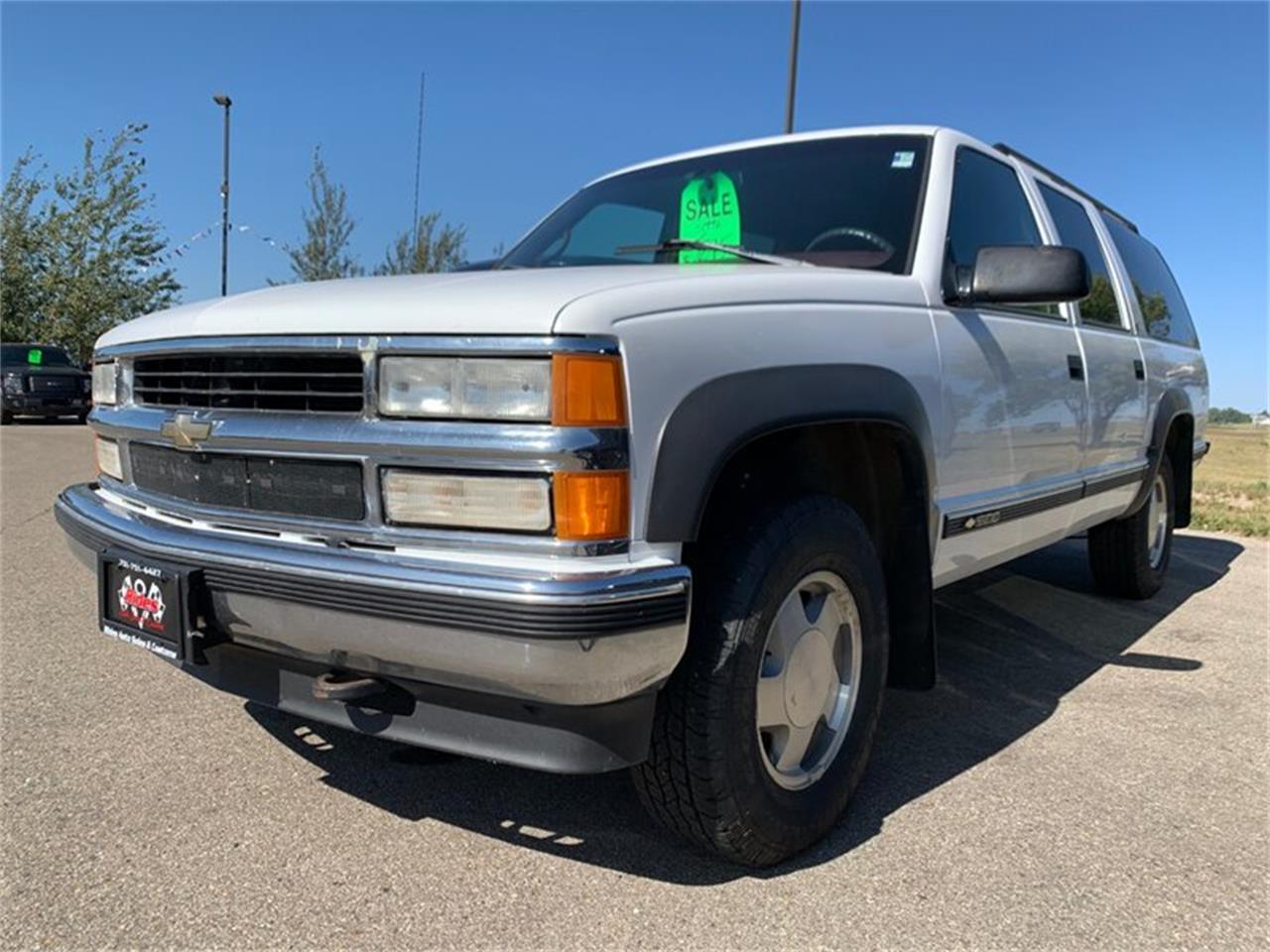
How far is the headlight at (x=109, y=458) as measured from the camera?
2.74 metres

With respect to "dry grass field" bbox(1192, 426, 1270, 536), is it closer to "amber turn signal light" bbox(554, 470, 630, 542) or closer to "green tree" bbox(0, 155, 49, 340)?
"amber turn signal light" bbox(554, 470, 630, 542)

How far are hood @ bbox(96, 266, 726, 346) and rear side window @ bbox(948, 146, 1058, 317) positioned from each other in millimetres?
1142

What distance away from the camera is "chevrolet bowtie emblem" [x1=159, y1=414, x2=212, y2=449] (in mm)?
2195

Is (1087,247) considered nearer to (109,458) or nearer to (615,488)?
(615,488)

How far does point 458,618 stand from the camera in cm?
177

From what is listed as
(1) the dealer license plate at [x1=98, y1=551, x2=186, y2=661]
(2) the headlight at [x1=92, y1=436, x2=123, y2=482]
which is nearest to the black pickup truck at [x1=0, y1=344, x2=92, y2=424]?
(2) the headlight at [x1=92, y1=436, x2=123, y2=482]

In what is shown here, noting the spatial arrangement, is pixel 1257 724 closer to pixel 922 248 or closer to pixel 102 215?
pixel 922 248

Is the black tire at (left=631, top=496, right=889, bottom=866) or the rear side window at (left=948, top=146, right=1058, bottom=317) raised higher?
the rear side window at (left=948, top=146, right=1058, bottom=317)

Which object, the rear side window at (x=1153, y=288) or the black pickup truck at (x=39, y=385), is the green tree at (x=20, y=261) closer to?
the black pickup truck at (x=39, y=385)

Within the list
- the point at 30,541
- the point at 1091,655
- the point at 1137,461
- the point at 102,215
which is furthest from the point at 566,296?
the point at 102,215

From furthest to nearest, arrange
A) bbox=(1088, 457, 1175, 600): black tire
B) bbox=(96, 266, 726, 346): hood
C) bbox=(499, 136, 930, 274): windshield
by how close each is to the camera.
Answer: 1. bbox=(1088, 457, 1175, 600): black tire
2. bbox=(499, 136, 930, 274): windshield
3. bbox=(96, 266, 726, 346): hood

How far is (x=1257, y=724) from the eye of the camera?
3.38 metres

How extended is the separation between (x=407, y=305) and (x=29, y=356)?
2021 cm

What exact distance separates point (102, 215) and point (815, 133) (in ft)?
89.7
